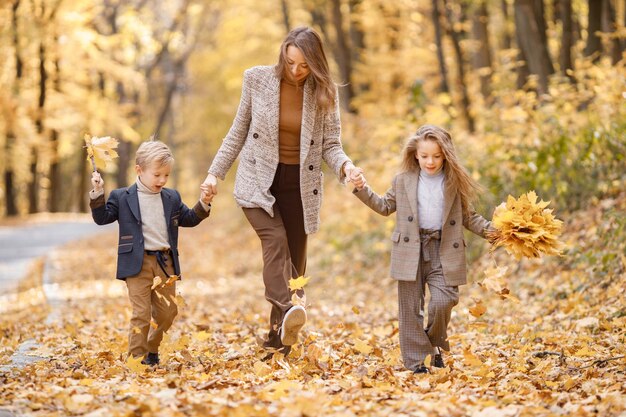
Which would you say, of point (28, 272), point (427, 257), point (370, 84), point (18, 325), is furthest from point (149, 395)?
point (370, 84)

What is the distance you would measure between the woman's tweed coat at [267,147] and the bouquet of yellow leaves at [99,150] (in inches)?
29.8

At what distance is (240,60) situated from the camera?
2948 cm

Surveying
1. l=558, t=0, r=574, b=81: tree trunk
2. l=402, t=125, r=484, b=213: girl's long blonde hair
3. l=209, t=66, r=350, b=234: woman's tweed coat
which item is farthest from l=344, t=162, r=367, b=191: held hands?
l=558, t=0, r=574, b=81: tree trunk

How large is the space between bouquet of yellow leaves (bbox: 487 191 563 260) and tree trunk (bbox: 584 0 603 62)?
8386 mm

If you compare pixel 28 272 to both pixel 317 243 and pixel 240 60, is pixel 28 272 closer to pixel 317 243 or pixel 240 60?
pixel 317 243

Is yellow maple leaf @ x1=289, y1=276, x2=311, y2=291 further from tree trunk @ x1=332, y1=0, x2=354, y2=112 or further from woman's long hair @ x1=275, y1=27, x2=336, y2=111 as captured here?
tree trunk @ x1=332, y1=0, x2=354, y2=112

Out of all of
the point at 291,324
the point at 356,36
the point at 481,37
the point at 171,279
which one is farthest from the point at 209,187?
the point at 356,36

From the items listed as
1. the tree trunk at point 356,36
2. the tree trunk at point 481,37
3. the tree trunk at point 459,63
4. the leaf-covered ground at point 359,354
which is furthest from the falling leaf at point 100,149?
the tree trunk at point 356,36

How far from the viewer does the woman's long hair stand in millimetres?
5930

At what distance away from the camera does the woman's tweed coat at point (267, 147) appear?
20.1ft

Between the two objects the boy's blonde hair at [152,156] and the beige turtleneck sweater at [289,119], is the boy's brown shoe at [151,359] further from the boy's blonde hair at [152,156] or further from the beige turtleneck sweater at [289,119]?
the beige turtleneck sweater at [289,119]

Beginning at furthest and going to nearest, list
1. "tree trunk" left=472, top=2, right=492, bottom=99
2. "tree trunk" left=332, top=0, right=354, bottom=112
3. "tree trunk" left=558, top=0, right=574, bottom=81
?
"tree trunk" left=332, top=0, right=354, bottom=112, "tree trunk" left=472, top=2, right=492, bottom=99, "tree trunk" left=558, top=0, right=574, bottom=81

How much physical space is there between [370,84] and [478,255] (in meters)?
12.8

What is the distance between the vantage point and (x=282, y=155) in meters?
6.21
